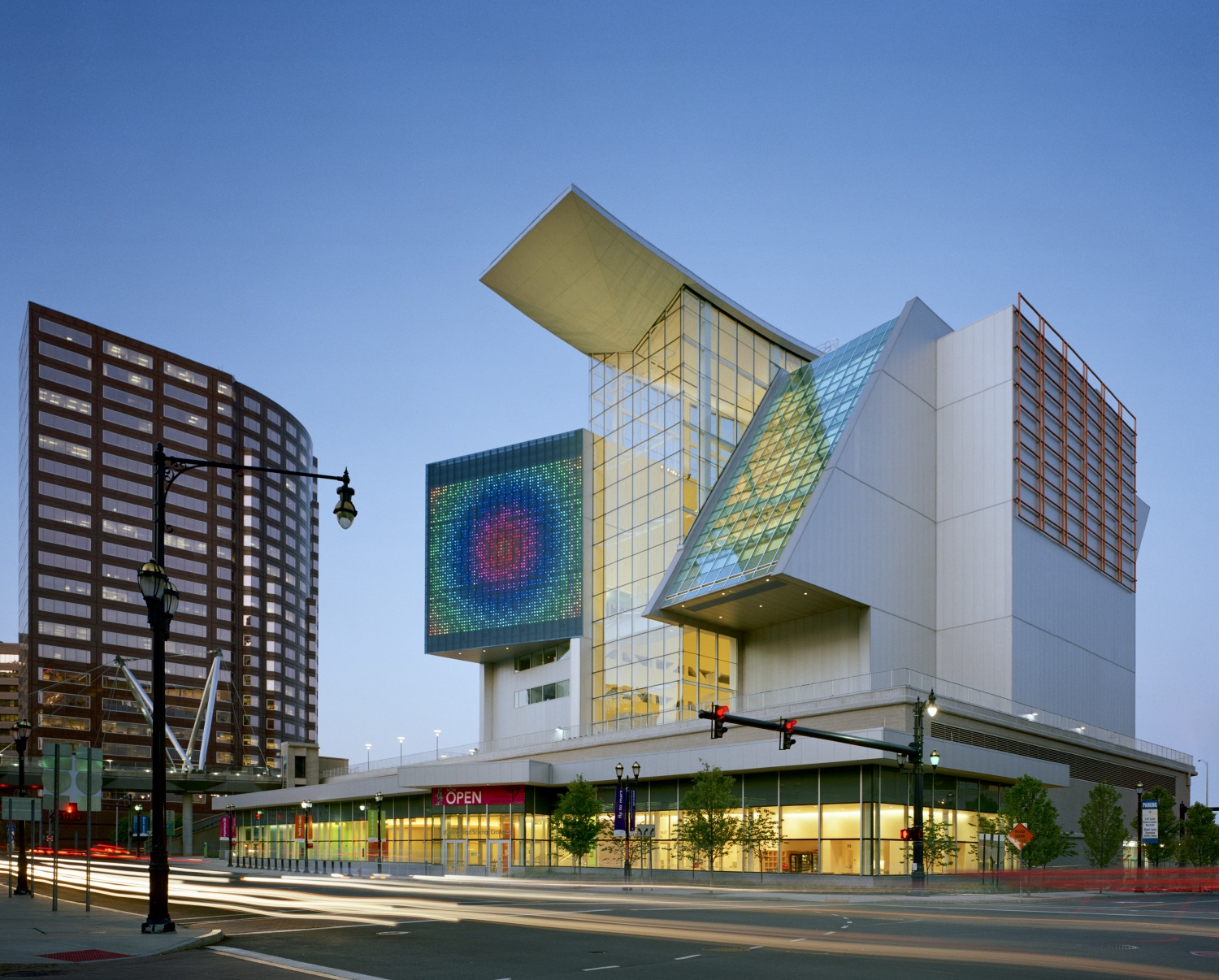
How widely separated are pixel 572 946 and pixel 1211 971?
10181 mm

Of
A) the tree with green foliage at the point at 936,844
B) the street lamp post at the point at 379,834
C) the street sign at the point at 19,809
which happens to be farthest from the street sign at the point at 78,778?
the street lamp post at the point at 379,834

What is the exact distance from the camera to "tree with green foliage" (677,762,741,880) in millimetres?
54094

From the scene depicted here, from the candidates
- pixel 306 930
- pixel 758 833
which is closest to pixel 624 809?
pixel 758 833

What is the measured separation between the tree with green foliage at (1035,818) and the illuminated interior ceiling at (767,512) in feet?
44.2

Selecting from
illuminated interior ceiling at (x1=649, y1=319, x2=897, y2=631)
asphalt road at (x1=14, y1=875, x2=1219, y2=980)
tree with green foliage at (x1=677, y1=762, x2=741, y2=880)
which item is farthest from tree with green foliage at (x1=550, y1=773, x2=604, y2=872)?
asphalt road at (x1=14, y1=875, x2=1219, y2=980)

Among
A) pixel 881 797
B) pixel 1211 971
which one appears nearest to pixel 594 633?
pixel 881 797

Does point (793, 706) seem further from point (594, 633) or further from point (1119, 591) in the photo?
point (1119, 591)

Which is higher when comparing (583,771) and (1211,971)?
(1211,971)

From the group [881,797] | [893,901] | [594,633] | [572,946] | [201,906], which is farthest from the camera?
[594,633]

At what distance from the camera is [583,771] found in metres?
67.3

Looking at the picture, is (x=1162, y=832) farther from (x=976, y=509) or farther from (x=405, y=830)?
(x=405, y=830)

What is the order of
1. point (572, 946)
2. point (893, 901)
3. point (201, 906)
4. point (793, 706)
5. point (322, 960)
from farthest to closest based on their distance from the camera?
1. point (793, 706)
2. point (893, 901)
3. point (201, 906)
4. point (572, 946)
5. point (322, 960)

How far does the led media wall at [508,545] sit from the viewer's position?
8019 centimetres

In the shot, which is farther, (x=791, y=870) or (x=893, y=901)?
(x=791, y=870)
